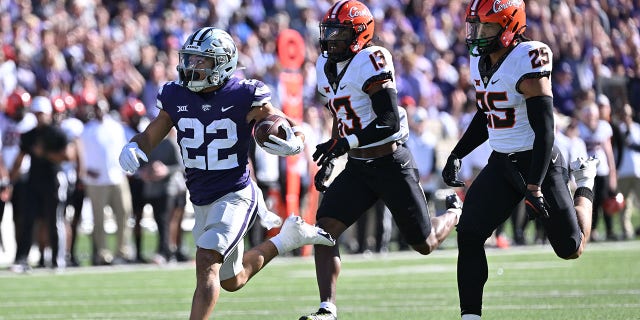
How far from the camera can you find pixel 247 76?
16.9m

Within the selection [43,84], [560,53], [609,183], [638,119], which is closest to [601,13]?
[560,53]

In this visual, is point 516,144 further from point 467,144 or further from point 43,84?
point 43,84

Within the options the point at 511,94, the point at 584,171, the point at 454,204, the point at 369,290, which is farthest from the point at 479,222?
the point at 369,290

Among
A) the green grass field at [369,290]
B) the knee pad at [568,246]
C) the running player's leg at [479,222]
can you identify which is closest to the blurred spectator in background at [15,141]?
the green grass field at [369,290]

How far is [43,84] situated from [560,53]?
26.7 ft

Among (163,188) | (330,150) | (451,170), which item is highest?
(330,150)

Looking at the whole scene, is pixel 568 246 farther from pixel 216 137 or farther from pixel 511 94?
pixel 216 137

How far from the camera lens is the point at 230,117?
6867 millimetres

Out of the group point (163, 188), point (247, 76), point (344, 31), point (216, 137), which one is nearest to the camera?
point (216, 137)

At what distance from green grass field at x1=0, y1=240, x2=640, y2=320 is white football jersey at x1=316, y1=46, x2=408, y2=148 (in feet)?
4.77

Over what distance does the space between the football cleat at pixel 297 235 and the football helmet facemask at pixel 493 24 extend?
141 centimetres

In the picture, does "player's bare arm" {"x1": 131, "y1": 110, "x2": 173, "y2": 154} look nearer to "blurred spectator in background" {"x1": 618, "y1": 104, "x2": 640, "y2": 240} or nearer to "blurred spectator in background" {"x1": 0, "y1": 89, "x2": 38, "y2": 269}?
"blurred spectator in background" {"x1": 0, "y1": 89, "x2": 38, "y2": 269}

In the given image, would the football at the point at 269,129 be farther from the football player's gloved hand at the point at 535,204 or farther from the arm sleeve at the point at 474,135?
the football player's gloved hand at the point at 535,204

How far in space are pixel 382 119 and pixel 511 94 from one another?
965 mm
